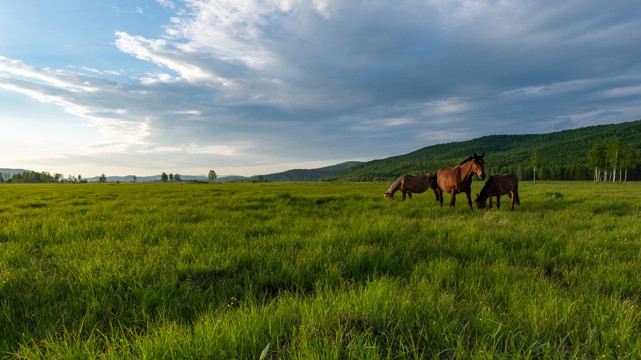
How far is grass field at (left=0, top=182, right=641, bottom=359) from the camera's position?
1879 millimetres

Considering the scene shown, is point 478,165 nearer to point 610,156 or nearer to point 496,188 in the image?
point 496,188

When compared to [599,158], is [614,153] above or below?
above

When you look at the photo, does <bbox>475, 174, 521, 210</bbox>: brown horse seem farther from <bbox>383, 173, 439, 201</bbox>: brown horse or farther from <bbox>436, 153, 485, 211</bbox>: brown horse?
<bbox>383, 173, 439, 201</bbox>: brown horse

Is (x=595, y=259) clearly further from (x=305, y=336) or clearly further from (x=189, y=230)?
(x=189, y=230)

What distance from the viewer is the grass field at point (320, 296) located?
188cm

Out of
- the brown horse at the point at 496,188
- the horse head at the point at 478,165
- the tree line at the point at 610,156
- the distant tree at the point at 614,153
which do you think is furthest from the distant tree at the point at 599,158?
the horse head at the point at 478,165

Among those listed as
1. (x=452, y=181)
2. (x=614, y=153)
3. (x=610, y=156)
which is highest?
(x=614, y=153)

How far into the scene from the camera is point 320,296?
2.64m

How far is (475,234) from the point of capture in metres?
5.73

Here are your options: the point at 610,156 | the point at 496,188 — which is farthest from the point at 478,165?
the point at 610,156

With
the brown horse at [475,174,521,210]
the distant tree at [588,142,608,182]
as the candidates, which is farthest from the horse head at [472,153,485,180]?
the distant tree at [588,142,608,182]

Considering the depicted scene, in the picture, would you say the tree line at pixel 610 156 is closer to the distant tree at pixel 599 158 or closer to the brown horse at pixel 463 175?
the distant tree at pixel 599 158

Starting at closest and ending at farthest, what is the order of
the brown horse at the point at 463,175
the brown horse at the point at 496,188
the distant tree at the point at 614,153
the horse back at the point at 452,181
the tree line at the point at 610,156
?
the brown horse at the point at 463,175 < the horse back at the point at 452,181 < the brown horse at the point at 496,188 < the distant tree at the point at 614,153 < the tree line at the point at 610,156

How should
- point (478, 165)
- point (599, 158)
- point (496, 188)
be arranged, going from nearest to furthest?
point (478, 165) → point (496, 188) → point (599, 158)
